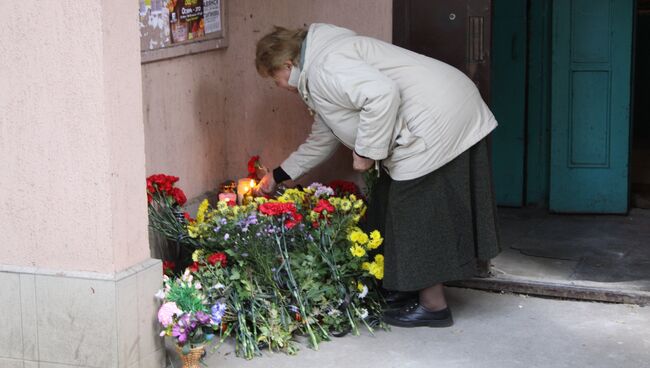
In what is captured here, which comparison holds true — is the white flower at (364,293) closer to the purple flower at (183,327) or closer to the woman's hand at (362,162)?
the woman's hand at (362,162)

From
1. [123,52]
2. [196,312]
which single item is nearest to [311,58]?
[123,52]

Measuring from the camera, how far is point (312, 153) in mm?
5746

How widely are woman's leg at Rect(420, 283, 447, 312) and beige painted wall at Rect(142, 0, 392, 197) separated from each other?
112 centimetres

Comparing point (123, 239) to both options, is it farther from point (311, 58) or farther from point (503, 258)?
point (503, 258)

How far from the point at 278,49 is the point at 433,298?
1.51 m

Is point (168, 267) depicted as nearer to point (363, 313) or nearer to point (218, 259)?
point (218, 259)

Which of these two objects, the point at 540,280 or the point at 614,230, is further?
the point at 614,230

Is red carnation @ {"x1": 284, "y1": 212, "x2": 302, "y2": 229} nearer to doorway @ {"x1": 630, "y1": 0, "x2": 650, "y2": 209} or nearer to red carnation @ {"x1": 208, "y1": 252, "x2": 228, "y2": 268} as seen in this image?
red carnation @ {"x1": 208, "y1": 252, "x2": 228, "y2": 268}

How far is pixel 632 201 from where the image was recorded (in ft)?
26.7

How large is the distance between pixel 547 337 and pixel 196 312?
6.02 feet

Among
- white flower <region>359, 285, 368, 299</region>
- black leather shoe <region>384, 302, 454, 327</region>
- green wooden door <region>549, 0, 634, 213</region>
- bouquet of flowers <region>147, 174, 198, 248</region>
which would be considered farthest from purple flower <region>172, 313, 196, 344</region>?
green wooden door <region>549, 0, 634, 213</region>

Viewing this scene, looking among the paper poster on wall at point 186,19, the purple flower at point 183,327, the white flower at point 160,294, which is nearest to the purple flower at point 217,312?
the purple flower at point 183,327

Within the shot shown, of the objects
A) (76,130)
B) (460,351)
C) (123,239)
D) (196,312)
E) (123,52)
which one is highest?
(123,52)

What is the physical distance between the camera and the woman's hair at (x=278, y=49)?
17.0 ft
